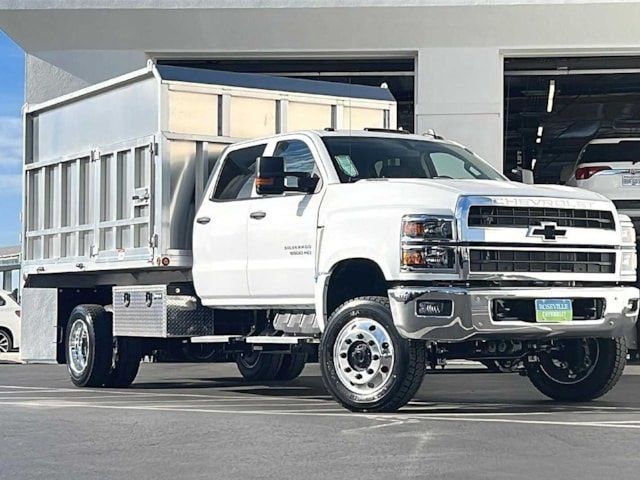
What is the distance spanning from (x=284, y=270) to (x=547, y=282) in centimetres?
227

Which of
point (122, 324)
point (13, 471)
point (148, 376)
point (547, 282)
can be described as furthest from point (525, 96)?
point (13, 471)

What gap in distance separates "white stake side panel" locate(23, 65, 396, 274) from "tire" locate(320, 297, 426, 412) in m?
2.55

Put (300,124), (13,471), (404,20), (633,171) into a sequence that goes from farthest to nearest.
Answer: (633,171) → (404,20) → (300,124) → (13,471)

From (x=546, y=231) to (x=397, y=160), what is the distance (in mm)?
1792

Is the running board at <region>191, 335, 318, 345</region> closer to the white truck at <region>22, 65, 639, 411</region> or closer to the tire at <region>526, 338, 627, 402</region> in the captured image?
the white truck at <region>22, 65, 639, 411</region>

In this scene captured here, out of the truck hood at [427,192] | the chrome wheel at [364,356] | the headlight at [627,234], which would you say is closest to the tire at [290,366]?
the truck hood at [427,192]

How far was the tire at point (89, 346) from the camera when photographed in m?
13.1

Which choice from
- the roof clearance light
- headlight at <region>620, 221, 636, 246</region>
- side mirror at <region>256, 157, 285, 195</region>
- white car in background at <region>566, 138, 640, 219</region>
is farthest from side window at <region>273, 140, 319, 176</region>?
the roof clearance light

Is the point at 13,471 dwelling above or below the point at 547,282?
below

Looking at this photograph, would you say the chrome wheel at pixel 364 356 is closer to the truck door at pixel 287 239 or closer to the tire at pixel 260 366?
the truck door at pixel 287 239

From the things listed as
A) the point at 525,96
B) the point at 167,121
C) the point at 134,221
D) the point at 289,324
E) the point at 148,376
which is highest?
→ the point at 525,96

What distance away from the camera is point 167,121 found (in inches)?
472

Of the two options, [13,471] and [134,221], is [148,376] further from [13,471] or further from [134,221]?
[13,471]

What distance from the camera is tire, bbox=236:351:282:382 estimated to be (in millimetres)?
14383
